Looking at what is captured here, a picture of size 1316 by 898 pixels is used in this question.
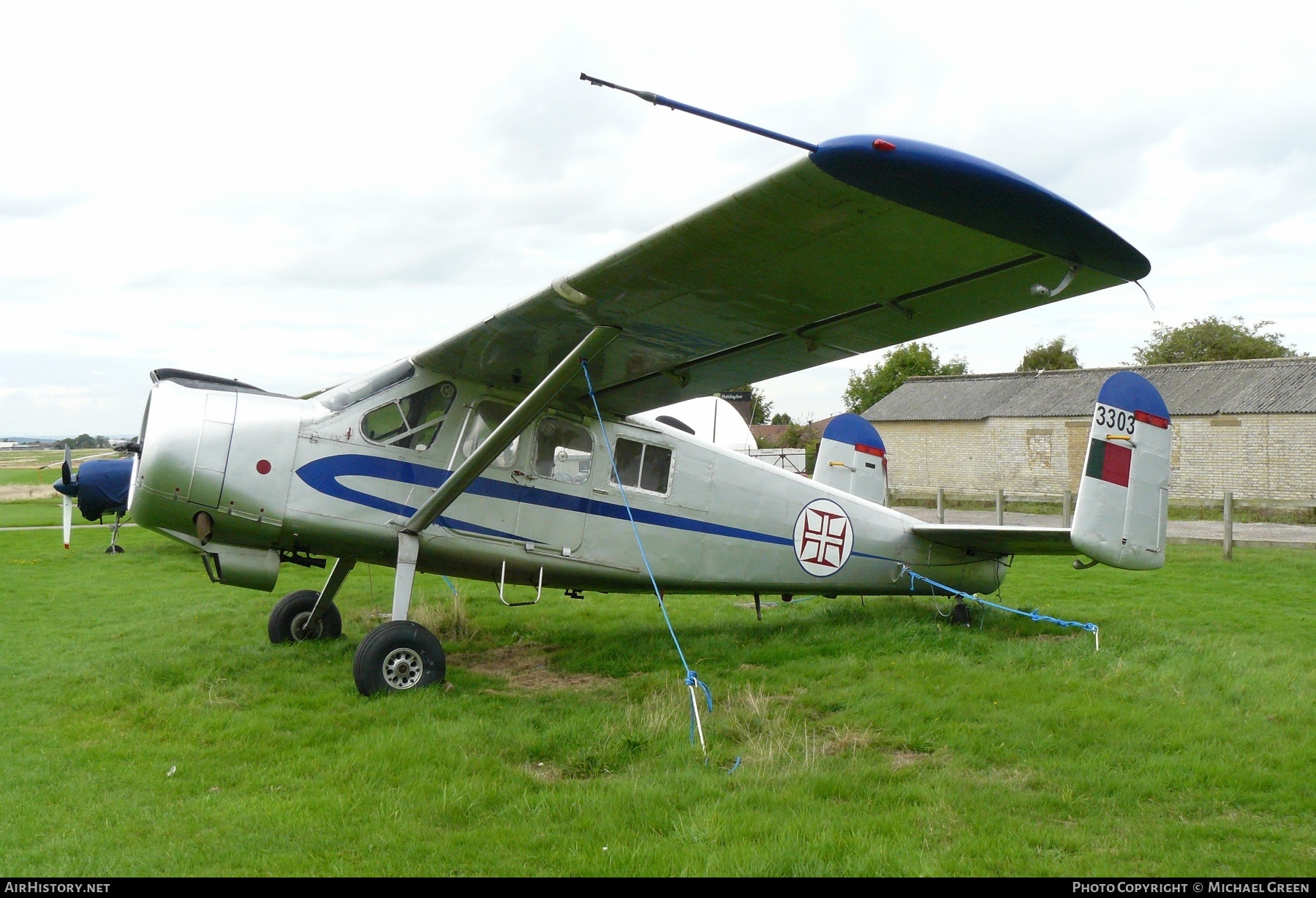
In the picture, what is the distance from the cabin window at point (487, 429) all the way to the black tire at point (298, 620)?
8.34 feet

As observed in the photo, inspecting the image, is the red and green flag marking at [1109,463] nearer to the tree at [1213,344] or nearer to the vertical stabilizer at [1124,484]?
the vertical stabilizer at [1124,484]

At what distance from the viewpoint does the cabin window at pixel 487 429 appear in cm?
774

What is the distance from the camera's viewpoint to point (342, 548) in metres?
7.37

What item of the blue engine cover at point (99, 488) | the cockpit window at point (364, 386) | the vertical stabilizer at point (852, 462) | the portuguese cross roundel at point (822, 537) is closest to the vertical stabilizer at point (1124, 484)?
the portuguese cross roundel at point (822, 537)

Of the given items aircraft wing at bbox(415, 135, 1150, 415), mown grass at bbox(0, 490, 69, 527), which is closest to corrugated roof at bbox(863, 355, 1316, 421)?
aircraft wing at bbox(415, 135, 1150, 415)

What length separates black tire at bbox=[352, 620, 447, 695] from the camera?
6641 millimetres

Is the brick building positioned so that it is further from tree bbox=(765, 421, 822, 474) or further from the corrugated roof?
tree bbox=(765, 421, 822, 474)

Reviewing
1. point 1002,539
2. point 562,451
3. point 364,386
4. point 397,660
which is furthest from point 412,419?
point 1002,539

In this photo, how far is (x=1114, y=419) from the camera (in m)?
8.02

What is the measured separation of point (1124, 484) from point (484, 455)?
560 cm

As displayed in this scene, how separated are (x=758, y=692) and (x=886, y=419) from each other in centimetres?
3474

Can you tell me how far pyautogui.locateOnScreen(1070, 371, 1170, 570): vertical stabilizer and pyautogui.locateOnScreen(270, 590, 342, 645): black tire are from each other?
718cm

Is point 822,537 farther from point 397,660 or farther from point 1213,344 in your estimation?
point 1213,344

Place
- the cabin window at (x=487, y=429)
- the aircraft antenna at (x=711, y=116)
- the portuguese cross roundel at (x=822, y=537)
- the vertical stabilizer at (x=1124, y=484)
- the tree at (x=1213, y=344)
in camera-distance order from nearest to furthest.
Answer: the aircraft antenna at (x=711, y=116), the cabin window at (x=487, y=429), the vertical stabilizer at (x=1124, y=484), the portuguese cross roundel at (x=822, y=537), the tree at (x=1213, y=344)
